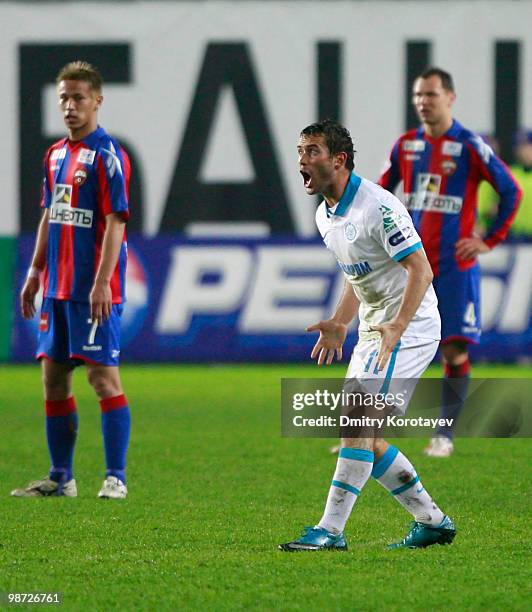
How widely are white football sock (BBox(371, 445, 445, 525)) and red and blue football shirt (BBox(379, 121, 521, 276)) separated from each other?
316 centimetres

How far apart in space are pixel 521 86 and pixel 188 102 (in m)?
3.34

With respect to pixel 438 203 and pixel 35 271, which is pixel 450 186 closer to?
pixel 438 203

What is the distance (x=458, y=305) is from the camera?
8227mm

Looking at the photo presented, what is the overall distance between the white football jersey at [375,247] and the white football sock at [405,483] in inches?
18.6

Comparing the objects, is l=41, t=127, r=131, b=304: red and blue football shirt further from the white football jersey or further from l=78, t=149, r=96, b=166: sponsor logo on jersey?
the white football jersey

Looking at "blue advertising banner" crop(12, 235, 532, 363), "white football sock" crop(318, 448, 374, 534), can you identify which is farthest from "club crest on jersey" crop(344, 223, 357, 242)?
"blue advertising banner" crop(12, 235, 532, 363)

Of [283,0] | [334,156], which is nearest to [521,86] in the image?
[283,0]

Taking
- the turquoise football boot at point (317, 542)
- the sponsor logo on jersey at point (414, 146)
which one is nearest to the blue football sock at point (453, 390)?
the sponsor logo on jersey at point (414, 146)

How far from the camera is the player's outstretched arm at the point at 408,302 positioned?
495cm

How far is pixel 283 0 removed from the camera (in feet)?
46.5

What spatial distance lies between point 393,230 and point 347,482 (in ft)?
3.01

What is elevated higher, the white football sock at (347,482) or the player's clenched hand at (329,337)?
the player's clenched hand at (329,337)

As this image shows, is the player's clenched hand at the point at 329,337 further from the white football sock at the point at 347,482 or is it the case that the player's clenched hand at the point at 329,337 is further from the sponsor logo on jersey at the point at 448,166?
the sponsor logo on jersey at the point at 448,166

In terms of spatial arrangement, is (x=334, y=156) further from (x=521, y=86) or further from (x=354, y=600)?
(x=521, y=86)
